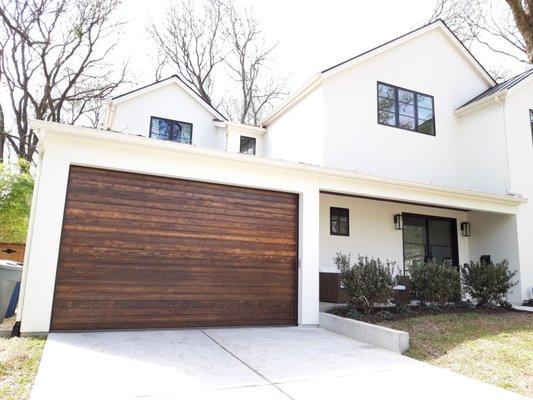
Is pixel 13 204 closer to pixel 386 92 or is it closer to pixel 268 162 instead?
pixel 268 162

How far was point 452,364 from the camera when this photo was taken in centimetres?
513

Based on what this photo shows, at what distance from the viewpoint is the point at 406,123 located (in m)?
11.4

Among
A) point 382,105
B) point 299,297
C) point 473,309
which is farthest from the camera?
point 382,105

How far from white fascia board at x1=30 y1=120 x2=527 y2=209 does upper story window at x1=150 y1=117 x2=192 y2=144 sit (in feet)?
23.9

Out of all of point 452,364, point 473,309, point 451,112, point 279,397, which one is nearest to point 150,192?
point 279,397

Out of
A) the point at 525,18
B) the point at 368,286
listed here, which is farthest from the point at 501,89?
the point at 368,286

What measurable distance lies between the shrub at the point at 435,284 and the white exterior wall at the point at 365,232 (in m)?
2.08

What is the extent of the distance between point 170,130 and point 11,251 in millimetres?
6209

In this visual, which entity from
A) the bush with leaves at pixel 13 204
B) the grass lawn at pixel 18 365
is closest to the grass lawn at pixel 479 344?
the grass lawn at pixel 18 365

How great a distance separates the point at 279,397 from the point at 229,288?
3387mm

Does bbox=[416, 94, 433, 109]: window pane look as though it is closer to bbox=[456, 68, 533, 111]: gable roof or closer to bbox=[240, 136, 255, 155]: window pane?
bbox=[456, 68, 533, 111]: gable roof

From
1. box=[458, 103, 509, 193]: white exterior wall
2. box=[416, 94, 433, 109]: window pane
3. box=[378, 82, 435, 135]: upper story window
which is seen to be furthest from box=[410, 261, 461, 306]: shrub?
box=[416, 94, 433, 109]: window pane

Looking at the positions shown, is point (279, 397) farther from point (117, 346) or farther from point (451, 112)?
point (451, 112)

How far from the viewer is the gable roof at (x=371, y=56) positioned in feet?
34.3
